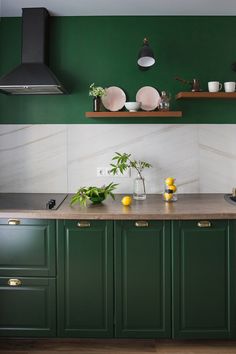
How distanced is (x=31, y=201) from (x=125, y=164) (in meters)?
0.77

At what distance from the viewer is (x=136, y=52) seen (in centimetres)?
304

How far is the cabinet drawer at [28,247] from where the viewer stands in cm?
237

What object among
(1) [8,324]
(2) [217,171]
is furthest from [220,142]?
(1) [8,324]

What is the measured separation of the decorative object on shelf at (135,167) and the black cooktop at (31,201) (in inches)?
19.2

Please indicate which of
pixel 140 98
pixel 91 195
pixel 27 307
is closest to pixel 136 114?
pixel 140 98

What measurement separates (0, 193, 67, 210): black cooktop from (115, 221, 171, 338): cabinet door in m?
0.52

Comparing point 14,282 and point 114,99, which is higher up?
point 114,99

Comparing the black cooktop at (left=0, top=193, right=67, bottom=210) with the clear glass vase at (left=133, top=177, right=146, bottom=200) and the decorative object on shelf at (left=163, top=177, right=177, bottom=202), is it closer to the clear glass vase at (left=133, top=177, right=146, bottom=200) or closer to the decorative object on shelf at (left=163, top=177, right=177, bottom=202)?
the clear glass vase at (left=133, top=177, right=146, bottom=200)

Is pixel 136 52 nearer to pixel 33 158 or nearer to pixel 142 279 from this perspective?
pixel 33 158

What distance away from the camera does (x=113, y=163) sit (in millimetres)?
3066

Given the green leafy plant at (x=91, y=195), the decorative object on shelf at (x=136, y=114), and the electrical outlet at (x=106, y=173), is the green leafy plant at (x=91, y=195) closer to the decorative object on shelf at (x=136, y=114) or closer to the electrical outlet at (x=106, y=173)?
the electrical outlet at (x=106, y=173)

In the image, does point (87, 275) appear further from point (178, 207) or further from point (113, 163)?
point (113, 163)

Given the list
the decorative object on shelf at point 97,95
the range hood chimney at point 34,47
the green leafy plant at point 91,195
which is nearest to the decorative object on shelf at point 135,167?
the green leafy plant at point 91,195

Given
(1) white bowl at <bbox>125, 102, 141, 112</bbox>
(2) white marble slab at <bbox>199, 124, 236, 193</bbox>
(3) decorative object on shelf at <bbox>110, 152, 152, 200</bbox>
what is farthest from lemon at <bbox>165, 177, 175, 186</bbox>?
(1) white bowl at <bbox>125, 102, 141, 112</bbox>
